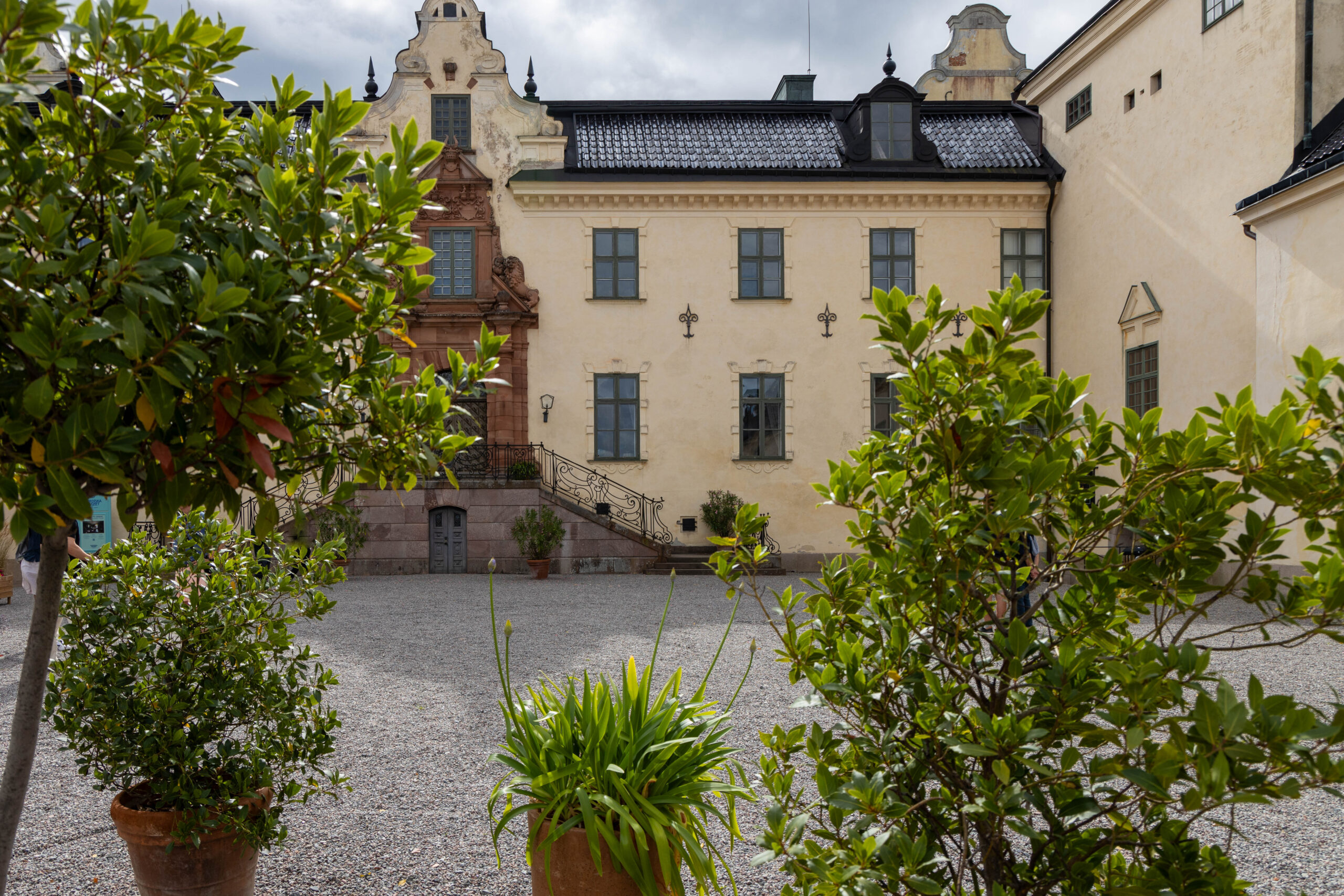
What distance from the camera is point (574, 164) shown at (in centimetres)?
1828

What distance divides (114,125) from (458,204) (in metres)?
17.0

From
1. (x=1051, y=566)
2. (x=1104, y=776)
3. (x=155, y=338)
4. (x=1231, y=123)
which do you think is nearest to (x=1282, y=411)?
(x=1051, y=566)

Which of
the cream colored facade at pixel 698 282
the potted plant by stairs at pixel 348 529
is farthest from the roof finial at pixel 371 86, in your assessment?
the potted plant by stairs at pixel 348 529

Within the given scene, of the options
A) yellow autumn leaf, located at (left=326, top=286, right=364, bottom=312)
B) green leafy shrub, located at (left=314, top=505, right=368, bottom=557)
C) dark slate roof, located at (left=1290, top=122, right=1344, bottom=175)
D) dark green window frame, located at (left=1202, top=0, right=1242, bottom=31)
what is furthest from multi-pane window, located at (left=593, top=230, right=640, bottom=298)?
yellow autumn leaf, located at (left=326, top=286, right=364, bottom=312)

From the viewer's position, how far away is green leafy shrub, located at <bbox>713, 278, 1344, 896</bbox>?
1799 mm

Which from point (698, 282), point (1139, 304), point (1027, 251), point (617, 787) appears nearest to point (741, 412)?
point (698, 282)

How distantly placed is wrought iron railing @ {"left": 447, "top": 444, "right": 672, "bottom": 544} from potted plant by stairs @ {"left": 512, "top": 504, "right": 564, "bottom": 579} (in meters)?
0.96

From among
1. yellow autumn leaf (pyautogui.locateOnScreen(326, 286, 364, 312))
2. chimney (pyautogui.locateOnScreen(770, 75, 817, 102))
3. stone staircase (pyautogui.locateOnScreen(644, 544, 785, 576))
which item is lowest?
stone staircase (pyautogui.locateOnScreen(644, 544, 785, 576))

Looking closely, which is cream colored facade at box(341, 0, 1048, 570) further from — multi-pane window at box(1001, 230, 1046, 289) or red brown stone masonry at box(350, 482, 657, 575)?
red brown stone masonry at box(350, 482, 657, 575)

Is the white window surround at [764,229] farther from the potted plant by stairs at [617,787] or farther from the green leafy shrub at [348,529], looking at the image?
the potted plant by stairs at [617,787]

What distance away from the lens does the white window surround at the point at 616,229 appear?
59.7 feet

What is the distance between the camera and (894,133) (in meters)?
18.5

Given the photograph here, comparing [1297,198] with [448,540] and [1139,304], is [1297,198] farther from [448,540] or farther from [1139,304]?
[448,540]

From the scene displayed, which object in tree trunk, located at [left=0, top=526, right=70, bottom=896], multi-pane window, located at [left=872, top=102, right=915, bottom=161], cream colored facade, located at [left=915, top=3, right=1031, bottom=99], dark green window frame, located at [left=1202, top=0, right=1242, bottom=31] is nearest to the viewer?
tree trunk, located at [left=0, top=526, right=70, bottom=896]
